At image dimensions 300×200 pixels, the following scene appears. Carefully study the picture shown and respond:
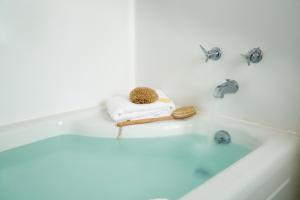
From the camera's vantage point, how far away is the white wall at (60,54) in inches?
49.8

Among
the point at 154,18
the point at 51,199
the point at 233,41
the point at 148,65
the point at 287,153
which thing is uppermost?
the point at 154,18

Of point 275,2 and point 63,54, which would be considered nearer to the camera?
point 275,2

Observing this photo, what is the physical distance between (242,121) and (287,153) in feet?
1.15

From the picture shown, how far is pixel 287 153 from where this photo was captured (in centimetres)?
103

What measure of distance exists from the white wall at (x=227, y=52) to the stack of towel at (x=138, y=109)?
7.6 inches

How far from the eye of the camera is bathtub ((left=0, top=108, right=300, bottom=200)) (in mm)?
799

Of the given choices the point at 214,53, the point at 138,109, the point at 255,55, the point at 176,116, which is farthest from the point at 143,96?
the point at 255,55

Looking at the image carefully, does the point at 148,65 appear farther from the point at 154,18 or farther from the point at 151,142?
the point at 151,142

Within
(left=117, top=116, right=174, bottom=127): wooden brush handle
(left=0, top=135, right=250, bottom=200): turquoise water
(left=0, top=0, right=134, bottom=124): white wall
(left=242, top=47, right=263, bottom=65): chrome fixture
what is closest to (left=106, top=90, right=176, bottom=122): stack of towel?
(left=117, top=116, right=174, bottom=127): wooden brush handle

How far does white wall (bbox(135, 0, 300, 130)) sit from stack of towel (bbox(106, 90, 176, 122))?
0.63 feet

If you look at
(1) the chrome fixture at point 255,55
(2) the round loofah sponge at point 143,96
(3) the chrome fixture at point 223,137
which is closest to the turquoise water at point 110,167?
(3) the chrome fixture at point 223,137

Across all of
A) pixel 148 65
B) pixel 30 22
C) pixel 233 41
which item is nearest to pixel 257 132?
pixel 233 41

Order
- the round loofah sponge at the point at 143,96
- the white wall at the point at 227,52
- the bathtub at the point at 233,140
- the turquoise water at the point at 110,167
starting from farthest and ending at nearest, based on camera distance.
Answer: the round loofah sponge at the point at 143,96
the white wall at the point at 227,52
the turquoise water at the point at 110,167
the bathtub at the point at 233,140

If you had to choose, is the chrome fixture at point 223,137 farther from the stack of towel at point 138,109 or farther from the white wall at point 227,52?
the stack of towel at point 138,109
